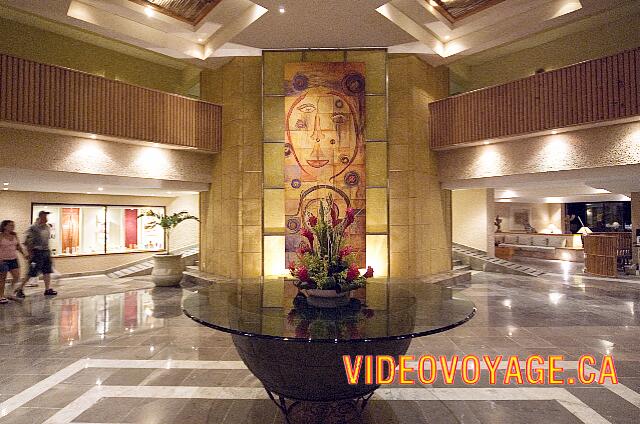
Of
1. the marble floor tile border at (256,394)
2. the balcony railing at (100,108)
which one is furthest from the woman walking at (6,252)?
the marble floor tile border at (256,394)

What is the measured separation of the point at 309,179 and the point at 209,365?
499 centimetres

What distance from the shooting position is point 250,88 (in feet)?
28.6

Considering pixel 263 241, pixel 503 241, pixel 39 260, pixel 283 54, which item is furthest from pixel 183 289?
pixel 503 241

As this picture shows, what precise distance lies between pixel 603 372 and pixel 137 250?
12593 mm

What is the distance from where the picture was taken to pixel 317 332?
7.30 ft

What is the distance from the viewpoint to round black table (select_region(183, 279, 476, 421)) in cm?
221

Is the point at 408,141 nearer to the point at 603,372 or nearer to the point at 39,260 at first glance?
the point at 603,372

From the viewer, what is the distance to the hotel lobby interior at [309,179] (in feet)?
11.1

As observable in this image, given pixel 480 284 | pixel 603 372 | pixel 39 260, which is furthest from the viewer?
pixel 480 284

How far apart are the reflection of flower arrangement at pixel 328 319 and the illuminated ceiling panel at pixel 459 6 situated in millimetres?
7015

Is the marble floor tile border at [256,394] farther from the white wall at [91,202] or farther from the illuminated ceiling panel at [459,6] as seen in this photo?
the white wall at [91,202]

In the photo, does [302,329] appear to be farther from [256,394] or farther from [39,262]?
[39,262]

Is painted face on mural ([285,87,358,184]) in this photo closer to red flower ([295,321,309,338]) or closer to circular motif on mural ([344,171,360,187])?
circular motif on mural ([344,171,360,187])

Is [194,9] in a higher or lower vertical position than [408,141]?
higher
